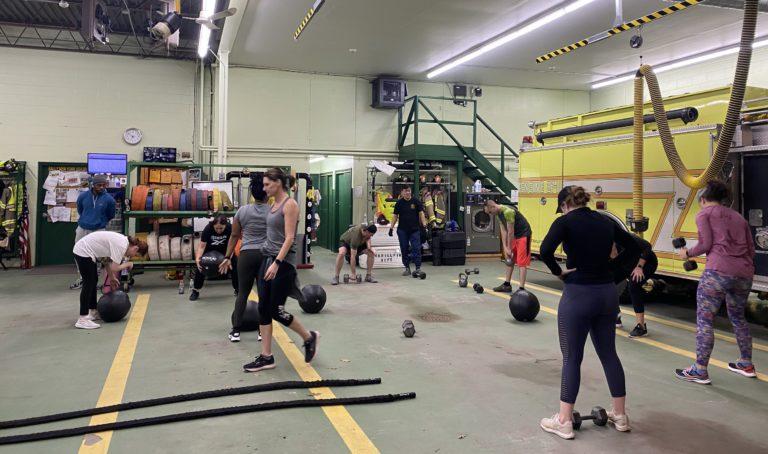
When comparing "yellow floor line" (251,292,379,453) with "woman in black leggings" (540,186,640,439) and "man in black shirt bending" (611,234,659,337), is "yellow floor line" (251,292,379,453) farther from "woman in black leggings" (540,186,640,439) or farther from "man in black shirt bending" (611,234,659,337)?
"man in black shirt bending" (611,234,659,337)

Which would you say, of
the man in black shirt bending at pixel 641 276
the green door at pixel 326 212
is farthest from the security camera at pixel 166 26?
the green door at pixel 326 212

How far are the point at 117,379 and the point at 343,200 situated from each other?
11.0 meters

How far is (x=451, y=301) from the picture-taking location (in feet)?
27.7

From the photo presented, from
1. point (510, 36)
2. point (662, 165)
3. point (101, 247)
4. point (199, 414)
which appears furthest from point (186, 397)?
point (510, 36)

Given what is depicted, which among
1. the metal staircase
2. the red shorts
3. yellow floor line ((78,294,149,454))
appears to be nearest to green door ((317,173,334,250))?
the metal staircase

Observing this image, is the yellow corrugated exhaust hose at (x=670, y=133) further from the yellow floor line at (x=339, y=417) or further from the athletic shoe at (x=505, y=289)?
the yellow floor line at (x=339, y=417)

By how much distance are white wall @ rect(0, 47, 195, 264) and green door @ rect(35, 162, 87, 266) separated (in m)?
0.15

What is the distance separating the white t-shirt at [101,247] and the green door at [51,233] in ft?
25.0

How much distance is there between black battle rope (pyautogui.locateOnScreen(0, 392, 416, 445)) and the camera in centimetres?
348

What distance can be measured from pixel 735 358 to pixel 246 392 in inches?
197

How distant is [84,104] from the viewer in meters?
12.8

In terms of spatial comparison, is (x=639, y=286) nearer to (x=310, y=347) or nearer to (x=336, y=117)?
(x=310, y=347)

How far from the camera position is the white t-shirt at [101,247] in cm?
627

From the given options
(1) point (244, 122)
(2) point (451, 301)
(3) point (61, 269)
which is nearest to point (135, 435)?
(2) point (451, 301)
